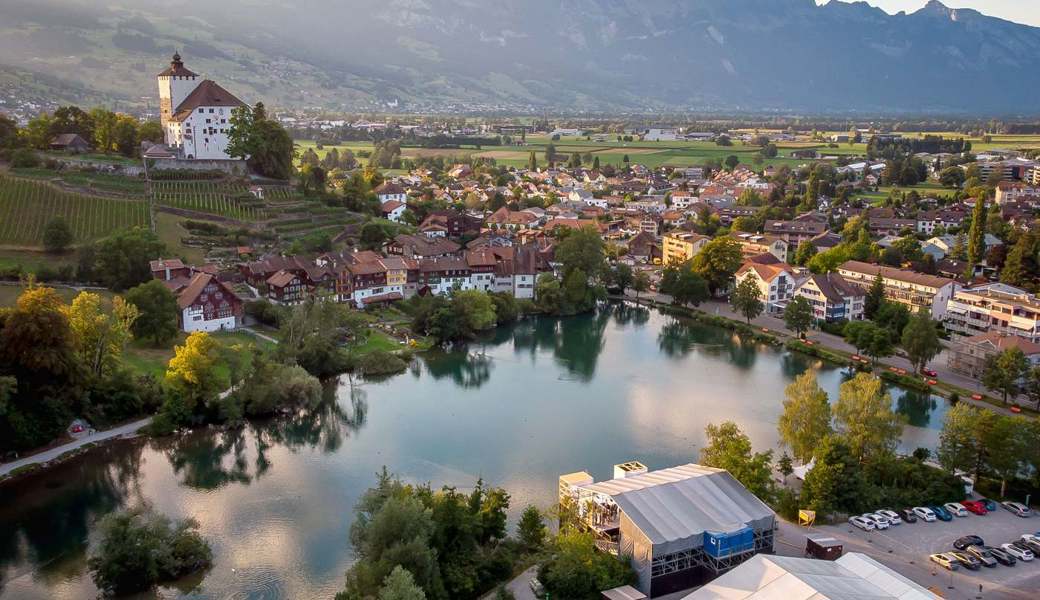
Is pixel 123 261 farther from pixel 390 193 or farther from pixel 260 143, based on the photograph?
pixel 390 193

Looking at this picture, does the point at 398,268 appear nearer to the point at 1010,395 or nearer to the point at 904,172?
the point at 1010,395

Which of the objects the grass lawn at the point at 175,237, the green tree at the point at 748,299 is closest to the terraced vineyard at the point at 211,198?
the grass lawn at the point at 175,237

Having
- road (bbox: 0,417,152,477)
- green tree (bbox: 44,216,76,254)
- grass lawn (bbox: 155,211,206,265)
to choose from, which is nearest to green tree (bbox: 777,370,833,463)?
road (bbox: 0,417,152,477)

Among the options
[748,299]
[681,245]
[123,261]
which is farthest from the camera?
[681,245]

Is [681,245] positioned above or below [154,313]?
below

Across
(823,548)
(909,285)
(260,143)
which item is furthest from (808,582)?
(260,143)

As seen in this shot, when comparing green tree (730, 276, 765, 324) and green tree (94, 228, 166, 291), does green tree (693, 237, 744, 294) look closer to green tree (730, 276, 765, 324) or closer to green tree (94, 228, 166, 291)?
green tree (730, 276, 765, 324)
